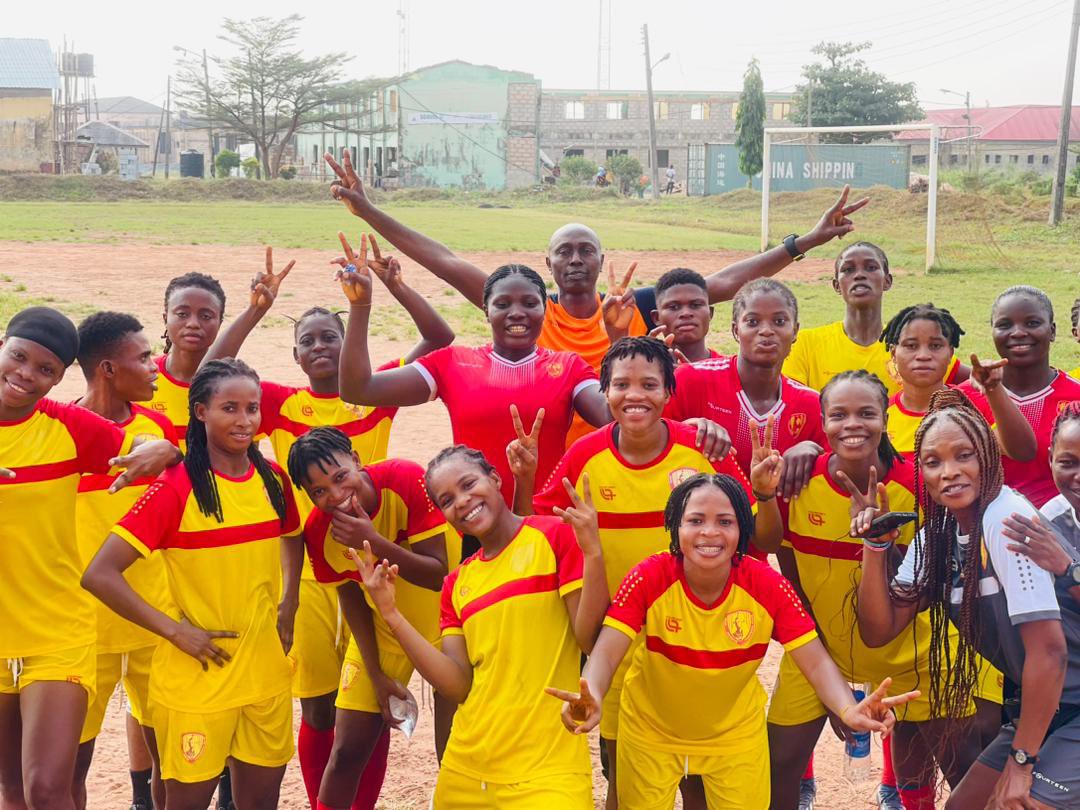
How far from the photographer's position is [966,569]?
3.89 m

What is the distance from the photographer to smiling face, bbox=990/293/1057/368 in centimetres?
488

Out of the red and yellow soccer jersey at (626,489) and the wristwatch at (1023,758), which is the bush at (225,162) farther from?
the wristwatch at (1023,758)

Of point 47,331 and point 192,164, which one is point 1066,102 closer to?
→ point 47,331

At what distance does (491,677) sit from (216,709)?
3.27ft

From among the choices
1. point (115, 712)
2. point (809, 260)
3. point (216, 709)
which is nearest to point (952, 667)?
point (216, 709)

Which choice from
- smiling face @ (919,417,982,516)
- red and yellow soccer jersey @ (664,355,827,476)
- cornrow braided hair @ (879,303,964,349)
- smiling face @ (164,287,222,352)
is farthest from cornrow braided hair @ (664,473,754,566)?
smiling face @ (164,287,222,352)

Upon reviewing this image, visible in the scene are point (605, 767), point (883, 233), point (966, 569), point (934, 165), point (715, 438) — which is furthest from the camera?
point (883, 233)

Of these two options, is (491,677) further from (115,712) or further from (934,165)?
(934,165)

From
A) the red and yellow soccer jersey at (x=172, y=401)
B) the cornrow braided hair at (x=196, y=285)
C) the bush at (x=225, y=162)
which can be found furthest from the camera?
the bush at (x=225, y=162)

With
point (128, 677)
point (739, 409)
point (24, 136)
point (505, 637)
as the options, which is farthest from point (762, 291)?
point (24, 136)

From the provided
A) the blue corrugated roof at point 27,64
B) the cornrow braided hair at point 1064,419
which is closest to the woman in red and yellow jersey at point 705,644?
the cornrow braided hair at point 1064,419

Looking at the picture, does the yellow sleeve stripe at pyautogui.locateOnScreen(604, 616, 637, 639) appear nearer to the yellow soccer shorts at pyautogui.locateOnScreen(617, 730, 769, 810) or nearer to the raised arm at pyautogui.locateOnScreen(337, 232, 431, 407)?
the yellow soccer shorts at pyautogui.locateOnScreen(617, 730, 769, 810)

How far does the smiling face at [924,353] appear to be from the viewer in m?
4.83

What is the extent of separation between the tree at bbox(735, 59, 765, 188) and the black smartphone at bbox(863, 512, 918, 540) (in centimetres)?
5030
